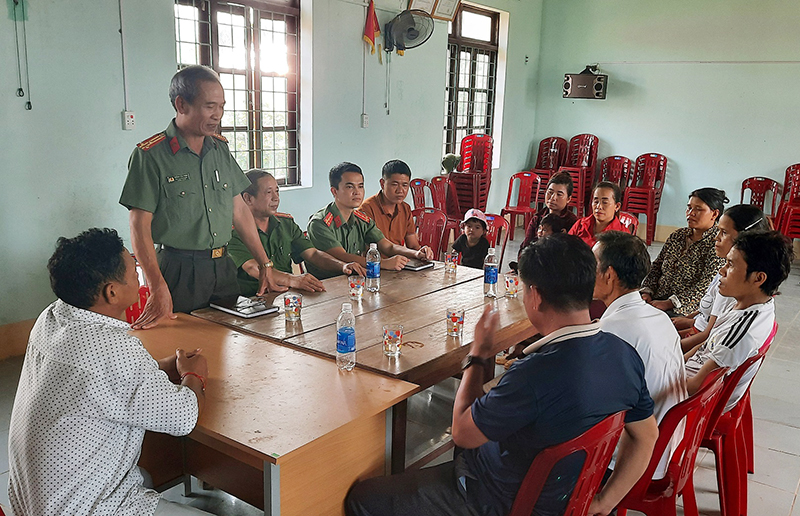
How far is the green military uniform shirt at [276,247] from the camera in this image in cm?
342

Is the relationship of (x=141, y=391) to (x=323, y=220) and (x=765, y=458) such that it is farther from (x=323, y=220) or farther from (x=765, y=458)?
(x=765, y=458)

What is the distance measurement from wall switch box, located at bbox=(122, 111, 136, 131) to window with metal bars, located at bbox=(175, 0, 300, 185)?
0.68 meters

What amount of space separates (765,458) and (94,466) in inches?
115

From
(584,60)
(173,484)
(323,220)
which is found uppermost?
(584,60)

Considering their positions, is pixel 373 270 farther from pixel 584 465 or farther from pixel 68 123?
pixel 68 123

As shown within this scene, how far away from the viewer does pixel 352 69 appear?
6.29 m

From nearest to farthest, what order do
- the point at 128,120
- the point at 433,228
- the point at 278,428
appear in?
the point at 278,428 < the point at 128,120 < the point at 433,228

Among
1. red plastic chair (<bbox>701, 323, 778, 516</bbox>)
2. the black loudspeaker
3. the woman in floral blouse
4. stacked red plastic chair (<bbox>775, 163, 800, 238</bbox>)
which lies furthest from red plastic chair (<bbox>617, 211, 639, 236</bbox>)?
the black loudspeaker

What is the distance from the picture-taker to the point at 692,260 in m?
3.66

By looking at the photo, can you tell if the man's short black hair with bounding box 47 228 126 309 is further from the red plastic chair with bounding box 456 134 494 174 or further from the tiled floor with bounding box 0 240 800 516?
the red plastic chair with bounding box 456 134 494 174

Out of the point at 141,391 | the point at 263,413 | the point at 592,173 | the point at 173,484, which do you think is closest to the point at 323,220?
the point at 173,484

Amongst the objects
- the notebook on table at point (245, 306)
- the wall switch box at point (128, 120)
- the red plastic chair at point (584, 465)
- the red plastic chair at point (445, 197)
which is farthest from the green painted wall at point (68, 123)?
the red plastic chair at point (584, 465)

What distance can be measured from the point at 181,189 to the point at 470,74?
611 cm

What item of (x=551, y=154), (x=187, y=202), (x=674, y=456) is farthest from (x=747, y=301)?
(x=551, y=154)
